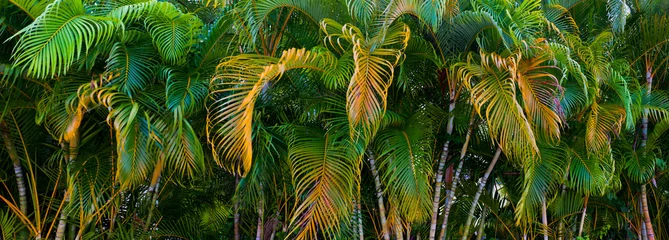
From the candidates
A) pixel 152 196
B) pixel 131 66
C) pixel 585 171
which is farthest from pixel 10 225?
pixel 585 171

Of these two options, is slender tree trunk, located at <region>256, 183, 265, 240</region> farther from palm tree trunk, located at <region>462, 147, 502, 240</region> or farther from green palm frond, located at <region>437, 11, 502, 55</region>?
green palm frond, located at <region>437, 11, 502, 55</region>

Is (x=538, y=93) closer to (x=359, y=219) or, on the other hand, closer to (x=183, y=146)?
(x=359, y=219)

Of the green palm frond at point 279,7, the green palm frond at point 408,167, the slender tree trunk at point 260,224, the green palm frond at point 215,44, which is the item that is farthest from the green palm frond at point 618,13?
the slender tree trunk at point 260,224

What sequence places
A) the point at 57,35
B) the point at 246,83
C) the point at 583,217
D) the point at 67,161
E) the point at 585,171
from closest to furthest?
the point at 57,35
the point at 246,83
the point at 67,161
the point at 585,171
the point at 583,217

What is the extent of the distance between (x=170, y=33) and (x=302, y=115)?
92cm

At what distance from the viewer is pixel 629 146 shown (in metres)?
4.65

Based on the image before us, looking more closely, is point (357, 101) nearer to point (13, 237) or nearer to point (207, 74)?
point (207, 74)

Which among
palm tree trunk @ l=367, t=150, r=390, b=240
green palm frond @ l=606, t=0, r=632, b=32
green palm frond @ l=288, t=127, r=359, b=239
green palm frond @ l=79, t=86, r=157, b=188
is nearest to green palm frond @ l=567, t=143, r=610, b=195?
green palm frond @ l=606, t=0, r=632, b=32

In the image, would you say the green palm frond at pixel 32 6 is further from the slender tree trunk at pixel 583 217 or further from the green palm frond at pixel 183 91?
the slender tree trunk at pixel 583 217

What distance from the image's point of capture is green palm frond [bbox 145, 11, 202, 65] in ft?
11.6

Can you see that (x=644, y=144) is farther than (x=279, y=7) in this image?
Yes

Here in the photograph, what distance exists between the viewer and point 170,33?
3564 millimetres

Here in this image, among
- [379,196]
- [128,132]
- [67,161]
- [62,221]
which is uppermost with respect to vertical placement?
[379,196]

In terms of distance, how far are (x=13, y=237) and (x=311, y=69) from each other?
2.34 meters
